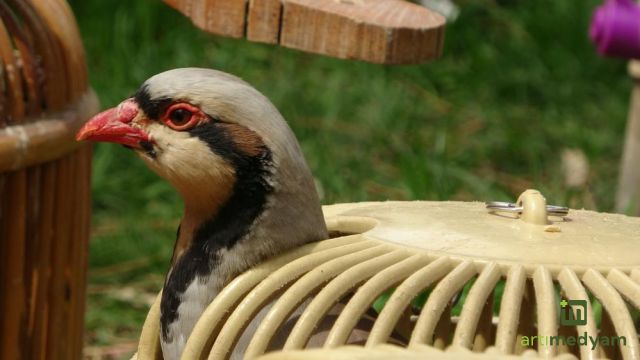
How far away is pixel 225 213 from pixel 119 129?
220 millimetres

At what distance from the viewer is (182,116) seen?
79.0 inches

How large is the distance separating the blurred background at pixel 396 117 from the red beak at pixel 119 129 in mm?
1465

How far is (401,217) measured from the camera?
2217 mm

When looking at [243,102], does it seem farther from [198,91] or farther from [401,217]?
[401,217]

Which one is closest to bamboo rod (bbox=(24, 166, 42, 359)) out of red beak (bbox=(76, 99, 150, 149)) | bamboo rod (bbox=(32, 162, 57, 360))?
bamboo rod (bbox=(32, 162, 57, 360))

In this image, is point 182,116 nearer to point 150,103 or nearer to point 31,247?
point 150,103

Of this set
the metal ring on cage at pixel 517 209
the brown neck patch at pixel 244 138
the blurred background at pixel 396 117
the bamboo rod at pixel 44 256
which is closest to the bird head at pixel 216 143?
the brown neck patch at pixel 244 138

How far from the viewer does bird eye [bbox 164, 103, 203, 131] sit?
1.99 m

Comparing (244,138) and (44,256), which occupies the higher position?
(244,138)

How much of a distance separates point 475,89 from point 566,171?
0.91 meters

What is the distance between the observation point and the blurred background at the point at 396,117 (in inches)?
154

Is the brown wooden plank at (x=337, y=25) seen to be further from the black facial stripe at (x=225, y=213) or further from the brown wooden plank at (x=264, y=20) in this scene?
the black facial stripe at (x=225, y=213)

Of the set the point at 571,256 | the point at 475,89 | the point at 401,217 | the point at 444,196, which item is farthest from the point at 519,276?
the point at 475,89

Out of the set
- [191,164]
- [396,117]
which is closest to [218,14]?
[191,164]
